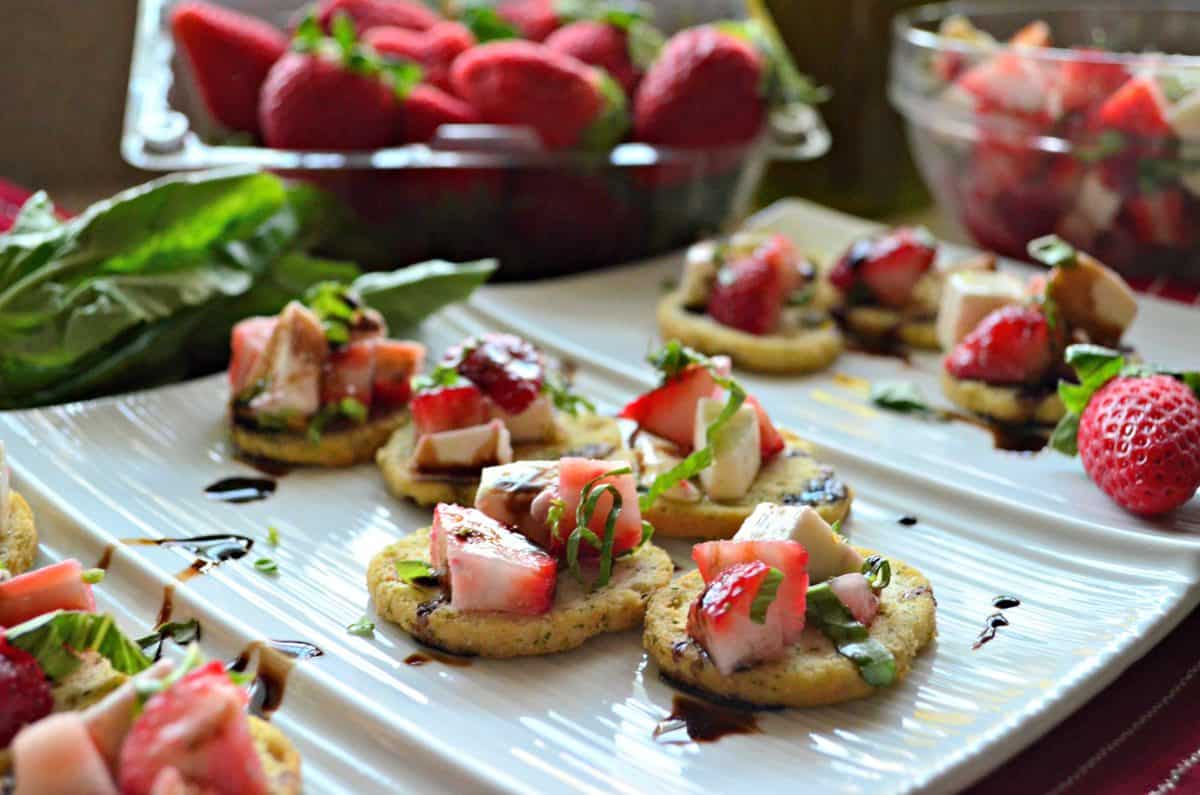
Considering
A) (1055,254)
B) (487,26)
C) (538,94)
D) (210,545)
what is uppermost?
(487,26)

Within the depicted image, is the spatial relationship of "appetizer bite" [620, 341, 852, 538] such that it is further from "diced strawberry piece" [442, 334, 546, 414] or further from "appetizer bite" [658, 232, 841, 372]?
"appetizer bite" [658, 232, 841, 372]

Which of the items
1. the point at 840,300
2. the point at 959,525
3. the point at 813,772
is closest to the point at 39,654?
the point at 813,772

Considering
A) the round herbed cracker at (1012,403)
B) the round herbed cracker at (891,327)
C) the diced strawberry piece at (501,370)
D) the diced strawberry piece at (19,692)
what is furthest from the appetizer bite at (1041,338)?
the diced strawberry piece at (19,692)

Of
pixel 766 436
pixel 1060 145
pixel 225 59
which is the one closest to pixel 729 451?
pixel 766 436

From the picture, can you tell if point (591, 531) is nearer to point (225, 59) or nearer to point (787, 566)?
point (787, 566)

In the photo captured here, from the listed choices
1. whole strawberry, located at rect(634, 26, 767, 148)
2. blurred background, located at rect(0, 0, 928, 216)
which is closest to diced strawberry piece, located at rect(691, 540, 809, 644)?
whole strawberry, located at rect(634, 26, 767, 148)

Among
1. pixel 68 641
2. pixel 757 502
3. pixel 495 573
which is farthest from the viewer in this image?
pixel 757 502
